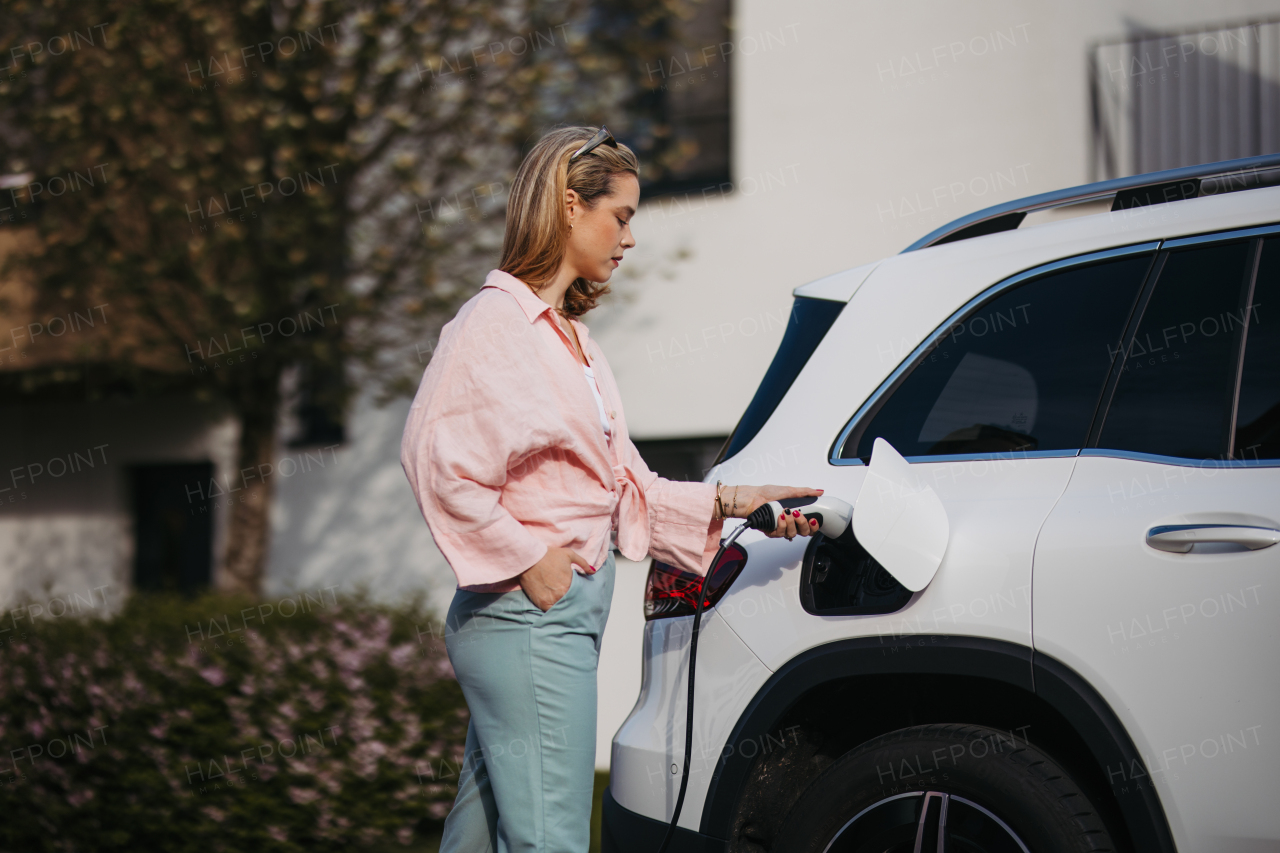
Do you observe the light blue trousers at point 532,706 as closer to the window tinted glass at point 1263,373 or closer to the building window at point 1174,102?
the window tinted glass at point 1263,373

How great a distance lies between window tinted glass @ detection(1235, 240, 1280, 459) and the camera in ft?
7.30

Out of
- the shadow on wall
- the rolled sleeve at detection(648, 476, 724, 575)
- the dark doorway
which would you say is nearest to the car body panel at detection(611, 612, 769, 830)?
the rolled sleeve at detection(648, 476, 724, 575)

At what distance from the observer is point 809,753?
2.57 metres

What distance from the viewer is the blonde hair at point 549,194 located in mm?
2346

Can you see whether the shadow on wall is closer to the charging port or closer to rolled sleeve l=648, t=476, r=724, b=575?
rolled sleeve l=648, t=476, r=724, b=575

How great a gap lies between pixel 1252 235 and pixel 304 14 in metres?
5.27

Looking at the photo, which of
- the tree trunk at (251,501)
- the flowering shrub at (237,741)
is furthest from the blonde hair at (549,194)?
the tree trunk at (251,501)

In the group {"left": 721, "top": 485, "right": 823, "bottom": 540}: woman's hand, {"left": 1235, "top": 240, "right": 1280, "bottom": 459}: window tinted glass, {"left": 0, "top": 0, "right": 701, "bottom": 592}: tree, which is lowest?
{"left": 721, "top": 485, "right": 823, "bottom": 540}: woman's hand

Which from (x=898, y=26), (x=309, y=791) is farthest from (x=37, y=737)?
(x=898, y=26)

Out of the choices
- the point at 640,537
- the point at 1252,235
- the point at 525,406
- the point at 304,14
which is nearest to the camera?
the point at 525,406

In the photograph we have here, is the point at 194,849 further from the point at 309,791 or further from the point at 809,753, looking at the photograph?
the point at 809,753

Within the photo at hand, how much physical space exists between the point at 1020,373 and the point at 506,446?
1153mm

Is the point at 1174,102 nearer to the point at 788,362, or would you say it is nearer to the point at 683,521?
the point at 788,362

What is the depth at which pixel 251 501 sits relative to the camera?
7344 millimetres
